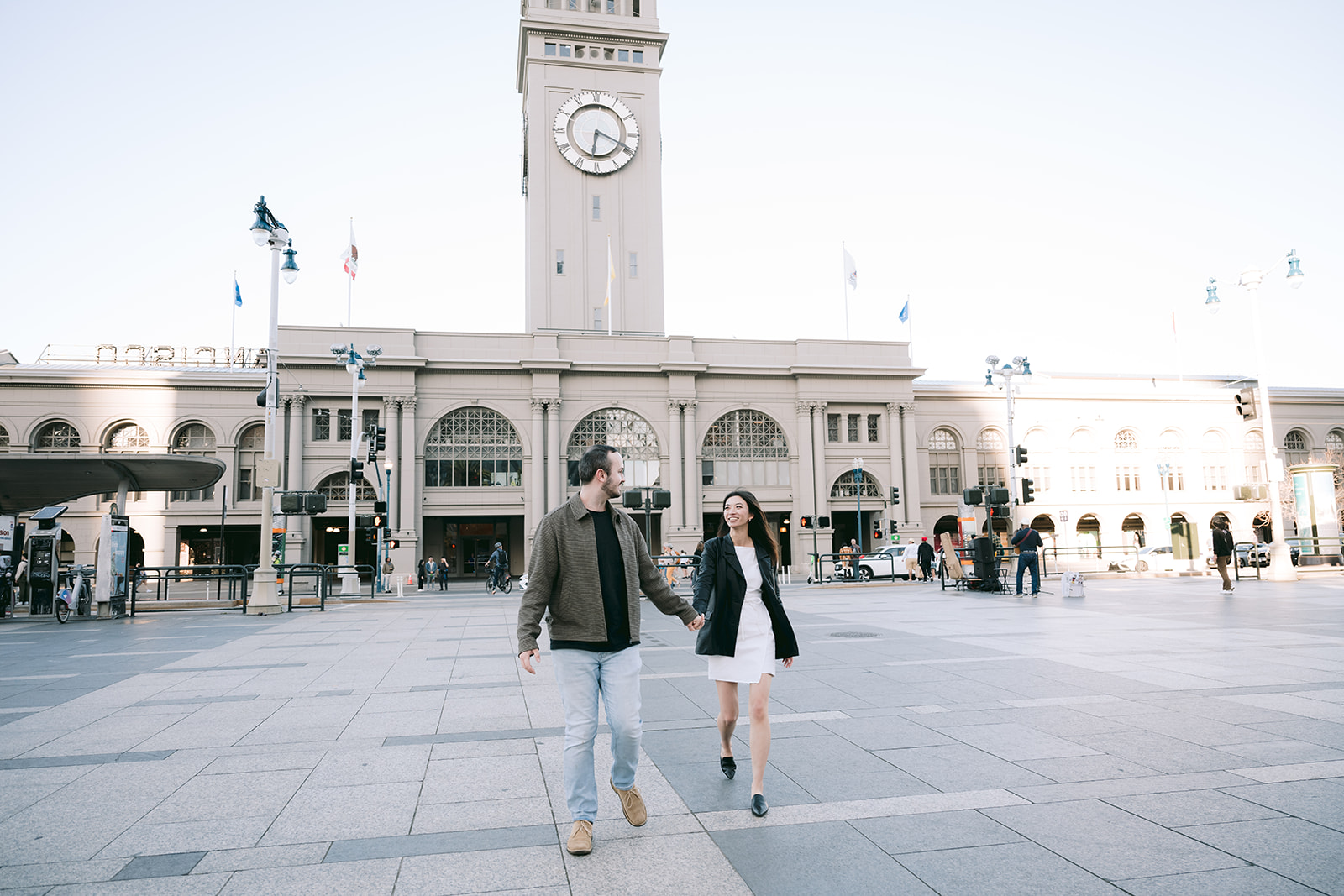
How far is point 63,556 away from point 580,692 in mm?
55751

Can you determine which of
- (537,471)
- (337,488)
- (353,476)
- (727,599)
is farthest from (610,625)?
(337,488)

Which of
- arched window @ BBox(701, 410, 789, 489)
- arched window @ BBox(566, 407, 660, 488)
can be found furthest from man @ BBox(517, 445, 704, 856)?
arched window @ BBox(701, 410, 789, 489)

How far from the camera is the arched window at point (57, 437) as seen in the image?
47.1 meters

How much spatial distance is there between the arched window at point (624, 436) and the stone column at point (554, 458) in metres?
0.93

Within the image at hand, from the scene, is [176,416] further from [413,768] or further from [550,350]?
[413,768]

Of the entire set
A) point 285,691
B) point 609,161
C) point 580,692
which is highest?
point 609,161

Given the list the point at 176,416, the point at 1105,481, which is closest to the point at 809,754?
the point at 176,416

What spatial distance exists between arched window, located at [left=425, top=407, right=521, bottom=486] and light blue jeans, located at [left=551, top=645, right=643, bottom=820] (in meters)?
44.5

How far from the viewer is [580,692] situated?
473 centimetres

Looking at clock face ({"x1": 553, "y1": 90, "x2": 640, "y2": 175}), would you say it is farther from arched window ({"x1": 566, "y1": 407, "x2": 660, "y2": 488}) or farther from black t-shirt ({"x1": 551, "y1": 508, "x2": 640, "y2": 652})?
black t-shirt ({"x1": 551, "y1": 508, "x2": 640, "y2": 652})

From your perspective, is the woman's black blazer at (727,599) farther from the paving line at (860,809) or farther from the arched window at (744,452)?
the arched window at (744,452)

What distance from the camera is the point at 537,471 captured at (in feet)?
157

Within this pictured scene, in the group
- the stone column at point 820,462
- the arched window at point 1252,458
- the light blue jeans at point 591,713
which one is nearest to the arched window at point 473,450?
the stone column at point 820,462

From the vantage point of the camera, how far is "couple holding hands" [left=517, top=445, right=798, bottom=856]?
4699mm
